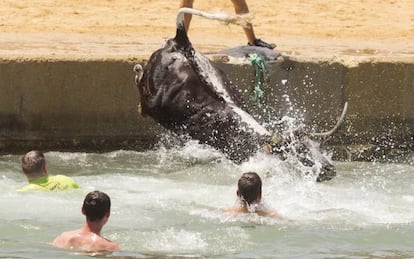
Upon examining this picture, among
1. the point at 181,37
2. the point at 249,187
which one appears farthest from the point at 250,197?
the point at 181,37

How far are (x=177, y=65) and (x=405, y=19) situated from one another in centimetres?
709

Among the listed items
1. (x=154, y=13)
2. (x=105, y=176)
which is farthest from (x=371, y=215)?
(x=154, y=13)

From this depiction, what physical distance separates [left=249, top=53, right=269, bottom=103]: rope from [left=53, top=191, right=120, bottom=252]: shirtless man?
13.1 ft

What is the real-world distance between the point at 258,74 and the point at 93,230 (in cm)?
406

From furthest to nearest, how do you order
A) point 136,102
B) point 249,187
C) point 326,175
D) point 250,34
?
point 250,34 < point 136,102 < point 326,175 < point 249,187

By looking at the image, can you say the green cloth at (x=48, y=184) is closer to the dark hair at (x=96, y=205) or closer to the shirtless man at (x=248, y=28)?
the dark hair at (x=96, y=205)

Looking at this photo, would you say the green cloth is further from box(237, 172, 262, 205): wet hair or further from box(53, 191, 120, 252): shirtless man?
box(53, 191, 120, 252): shirtless man

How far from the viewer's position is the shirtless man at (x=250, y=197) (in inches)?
416

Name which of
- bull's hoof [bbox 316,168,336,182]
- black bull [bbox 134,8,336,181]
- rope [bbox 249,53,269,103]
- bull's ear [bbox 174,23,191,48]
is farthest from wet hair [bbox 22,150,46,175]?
rope [bbox 249,53,269,103]

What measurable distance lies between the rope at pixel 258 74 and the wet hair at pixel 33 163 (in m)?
2.70

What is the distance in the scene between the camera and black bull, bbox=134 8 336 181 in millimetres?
11297

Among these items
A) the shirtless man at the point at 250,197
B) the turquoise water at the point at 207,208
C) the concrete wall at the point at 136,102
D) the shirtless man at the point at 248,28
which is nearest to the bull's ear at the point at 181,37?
the turquoise water at the point at 207,208

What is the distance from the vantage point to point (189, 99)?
11.4 meters

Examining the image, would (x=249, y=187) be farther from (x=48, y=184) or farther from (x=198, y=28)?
(x=198, y=28)
